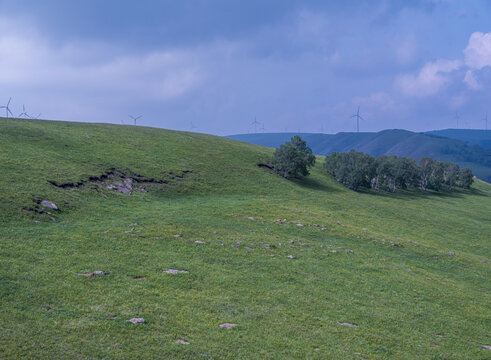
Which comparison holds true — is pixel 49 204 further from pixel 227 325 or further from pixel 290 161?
pixel 290 161

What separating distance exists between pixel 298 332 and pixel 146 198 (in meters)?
35.7

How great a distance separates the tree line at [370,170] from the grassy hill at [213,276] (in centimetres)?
2845

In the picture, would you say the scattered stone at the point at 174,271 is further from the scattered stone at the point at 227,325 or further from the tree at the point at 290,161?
the tree at the point at 290,161

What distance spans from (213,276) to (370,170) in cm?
7848

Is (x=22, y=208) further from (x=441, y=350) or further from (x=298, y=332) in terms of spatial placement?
(x=441, y=350)

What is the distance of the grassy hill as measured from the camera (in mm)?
14781

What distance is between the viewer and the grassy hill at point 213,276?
582 inches

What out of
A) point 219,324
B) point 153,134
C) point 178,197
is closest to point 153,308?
point 219,324

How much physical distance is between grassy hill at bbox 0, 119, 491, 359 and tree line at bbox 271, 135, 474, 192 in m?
28.4

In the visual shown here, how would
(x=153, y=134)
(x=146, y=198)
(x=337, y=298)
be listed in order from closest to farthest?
(x=337, y=298)
(x=146, y=198)
(x=153, y=134)

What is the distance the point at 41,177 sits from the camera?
42.3 meters

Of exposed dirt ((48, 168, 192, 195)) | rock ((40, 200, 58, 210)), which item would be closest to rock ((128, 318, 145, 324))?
rock ((40, 200, 58, 210))

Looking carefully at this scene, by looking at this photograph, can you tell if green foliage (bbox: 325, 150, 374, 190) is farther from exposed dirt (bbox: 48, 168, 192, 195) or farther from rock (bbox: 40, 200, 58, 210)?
rock (bbox: 40, 200, 58, 210)

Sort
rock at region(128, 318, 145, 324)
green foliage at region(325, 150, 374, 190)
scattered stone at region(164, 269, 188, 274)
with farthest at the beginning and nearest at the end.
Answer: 1. green foliage at region(325, 150, 374, 190)
2. scattered stone at region(164, 269, 188, 274)
3. rock at region(128, 318, 145, 324)
